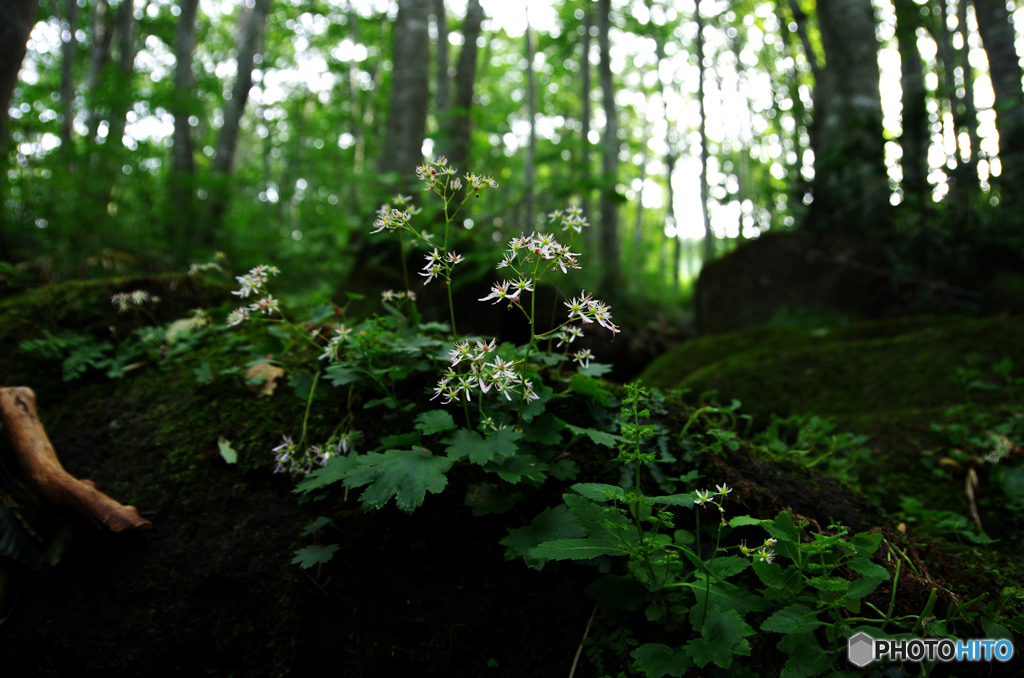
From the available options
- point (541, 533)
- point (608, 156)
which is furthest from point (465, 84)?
point (541, 533)

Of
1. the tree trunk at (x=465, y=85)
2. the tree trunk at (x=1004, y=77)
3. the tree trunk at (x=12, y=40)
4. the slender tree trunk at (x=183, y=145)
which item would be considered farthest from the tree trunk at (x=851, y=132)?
the slender tree trunk at (x=183, y=145)

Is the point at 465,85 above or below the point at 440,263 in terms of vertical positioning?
above

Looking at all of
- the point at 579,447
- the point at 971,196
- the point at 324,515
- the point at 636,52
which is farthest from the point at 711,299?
the point at 636,52

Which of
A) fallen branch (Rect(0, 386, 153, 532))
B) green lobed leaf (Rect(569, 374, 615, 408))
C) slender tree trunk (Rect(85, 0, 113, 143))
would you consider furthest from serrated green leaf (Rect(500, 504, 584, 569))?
slender tree trunk (Rect(85, 0, 113, 143))

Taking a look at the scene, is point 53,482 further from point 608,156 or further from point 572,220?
point 608,156

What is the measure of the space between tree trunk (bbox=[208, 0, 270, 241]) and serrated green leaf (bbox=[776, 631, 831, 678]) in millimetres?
9155

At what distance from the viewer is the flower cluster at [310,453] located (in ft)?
5.75

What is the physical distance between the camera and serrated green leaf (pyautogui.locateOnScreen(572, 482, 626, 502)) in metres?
1.30

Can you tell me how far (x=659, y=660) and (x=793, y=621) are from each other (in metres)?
0.32

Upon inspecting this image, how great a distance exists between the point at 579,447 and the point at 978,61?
26.3m

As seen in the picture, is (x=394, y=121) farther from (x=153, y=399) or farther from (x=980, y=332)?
(x=980, y=332)

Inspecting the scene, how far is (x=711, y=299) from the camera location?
24.4 feet

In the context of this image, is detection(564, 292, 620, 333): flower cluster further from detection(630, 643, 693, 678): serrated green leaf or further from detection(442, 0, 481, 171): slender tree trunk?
detection(442, 0, 481, 171): slender tree trunk

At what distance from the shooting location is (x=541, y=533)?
144 centimetres
